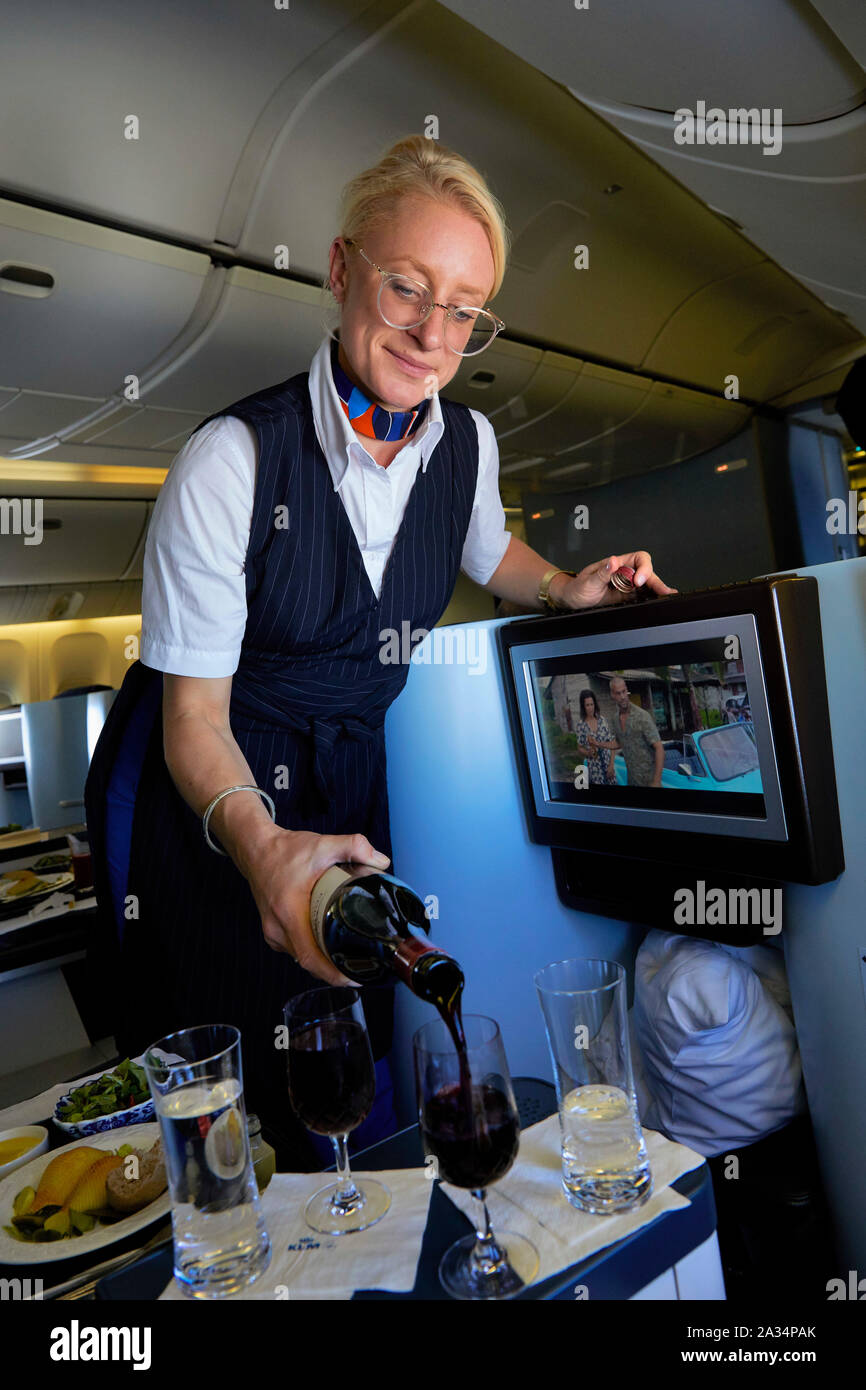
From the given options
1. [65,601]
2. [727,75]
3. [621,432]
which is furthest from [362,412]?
[65,601]

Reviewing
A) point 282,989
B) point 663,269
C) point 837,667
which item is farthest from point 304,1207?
point 663,269

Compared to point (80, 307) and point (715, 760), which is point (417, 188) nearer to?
point (715, 760)

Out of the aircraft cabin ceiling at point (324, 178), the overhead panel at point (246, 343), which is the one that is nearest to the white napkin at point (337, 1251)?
the aircraft cabin ceiling at point (324, 178)

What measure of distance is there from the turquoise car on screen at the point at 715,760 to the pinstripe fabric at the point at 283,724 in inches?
17.6

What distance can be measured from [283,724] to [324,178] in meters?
2.36

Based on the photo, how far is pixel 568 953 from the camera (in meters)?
1.47

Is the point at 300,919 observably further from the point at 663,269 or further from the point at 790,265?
the point at 663,269

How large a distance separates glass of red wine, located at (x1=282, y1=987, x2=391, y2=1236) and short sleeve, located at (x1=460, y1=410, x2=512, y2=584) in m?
0.89

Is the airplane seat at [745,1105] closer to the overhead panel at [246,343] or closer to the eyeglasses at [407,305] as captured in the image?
the eyeglasses at [407,305]

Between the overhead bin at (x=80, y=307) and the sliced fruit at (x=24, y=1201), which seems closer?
the sliced fruit at (x=24, y=1201)

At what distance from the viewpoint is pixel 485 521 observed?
1.53 metres

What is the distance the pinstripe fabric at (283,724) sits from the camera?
124cm

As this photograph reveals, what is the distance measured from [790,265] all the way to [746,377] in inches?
112
